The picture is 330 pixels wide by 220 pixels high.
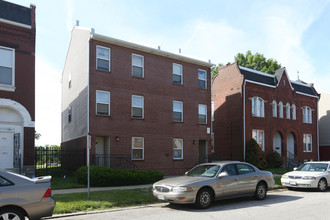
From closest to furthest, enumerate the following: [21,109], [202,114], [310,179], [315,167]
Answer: [310,179]
[315,167]
[21,109]
[202,114]

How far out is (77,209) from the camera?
9672 millimetres

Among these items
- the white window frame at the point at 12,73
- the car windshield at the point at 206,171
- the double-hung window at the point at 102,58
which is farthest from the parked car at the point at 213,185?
the double-hung window at the point at 102,58

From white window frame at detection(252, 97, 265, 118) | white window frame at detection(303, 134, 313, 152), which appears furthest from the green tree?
white window frame at detection(252, 97, 265, 118)

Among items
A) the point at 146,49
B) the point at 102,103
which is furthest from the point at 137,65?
the point at 102,103

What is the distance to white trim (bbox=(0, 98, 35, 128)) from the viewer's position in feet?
50.1

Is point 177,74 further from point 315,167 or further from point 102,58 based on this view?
point 315,167

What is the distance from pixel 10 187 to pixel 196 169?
662 cm

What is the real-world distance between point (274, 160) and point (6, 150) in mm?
21115

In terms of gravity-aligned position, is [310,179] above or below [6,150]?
below

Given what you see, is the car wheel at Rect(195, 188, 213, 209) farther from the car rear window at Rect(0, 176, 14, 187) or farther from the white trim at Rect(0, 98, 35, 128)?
the white trim at Rect(0, 98, 35, 128)

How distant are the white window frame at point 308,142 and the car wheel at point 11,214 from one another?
3171 cm

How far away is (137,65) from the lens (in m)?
20.9

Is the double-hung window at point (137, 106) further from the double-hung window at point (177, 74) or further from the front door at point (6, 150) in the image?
the front door at point (6, 150)

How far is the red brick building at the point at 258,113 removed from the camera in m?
26.9
